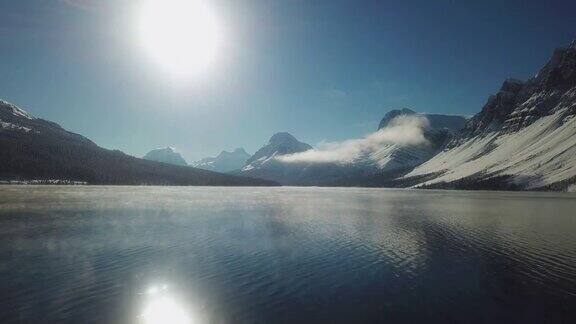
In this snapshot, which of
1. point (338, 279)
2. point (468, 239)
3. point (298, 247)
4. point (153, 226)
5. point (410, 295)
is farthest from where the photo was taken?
point (153, 226)

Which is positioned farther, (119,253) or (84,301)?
(119,253)

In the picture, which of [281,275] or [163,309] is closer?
[163,309]

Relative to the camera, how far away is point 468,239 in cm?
6481

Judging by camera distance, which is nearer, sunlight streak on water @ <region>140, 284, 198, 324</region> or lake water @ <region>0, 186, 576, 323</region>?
sunlight streak on water @ <region>140, 284, 198, 324</region>

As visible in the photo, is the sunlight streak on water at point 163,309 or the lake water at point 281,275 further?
the lake water at point 281,275

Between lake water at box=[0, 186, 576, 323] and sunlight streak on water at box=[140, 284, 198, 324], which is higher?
lake water at box=[0, 186, 576, 323]

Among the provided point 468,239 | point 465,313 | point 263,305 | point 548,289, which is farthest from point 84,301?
point 468,239

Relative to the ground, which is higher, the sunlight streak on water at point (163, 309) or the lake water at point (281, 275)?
the lake water at point (281, 275)

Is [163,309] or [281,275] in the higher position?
[281,275]

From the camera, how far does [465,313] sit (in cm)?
2927

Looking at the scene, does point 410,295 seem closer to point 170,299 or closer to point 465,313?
point 465,313

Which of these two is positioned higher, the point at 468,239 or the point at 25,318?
the point at 468,239

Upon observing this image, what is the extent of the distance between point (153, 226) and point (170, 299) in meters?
47.4

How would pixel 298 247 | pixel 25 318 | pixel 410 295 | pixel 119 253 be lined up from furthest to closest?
pixel 298 247 < pixel 119 253 < pixel 410 295 < pixel 25 318
